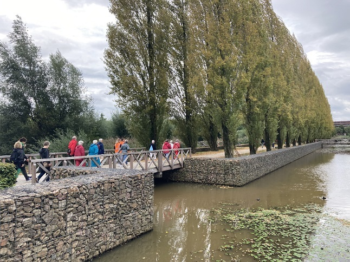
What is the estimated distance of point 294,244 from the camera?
263 inches

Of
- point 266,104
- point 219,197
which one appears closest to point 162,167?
point 219,197

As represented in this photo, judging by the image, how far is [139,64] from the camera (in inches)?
757

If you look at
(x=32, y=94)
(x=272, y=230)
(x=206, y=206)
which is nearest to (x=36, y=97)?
(x=32, y=94)

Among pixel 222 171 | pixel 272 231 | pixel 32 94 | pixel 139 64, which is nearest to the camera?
pixel 272 231

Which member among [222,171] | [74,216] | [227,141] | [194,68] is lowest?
[222,171]

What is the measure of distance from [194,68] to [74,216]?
620 inches

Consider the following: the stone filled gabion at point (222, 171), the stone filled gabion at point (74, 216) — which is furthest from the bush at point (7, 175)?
the stone filled gabion at point (222, 171)

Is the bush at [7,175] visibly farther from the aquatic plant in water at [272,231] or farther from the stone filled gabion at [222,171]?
the stone filled gabion at [222,171]

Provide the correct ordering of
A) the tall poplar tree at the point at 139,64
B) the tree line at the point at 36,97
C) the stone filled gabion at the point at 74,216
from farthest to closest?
the tree line at the point at 36,97 < the tall poplar tree at the point at 139,64 < the stone filled gabion at the point at 74,216

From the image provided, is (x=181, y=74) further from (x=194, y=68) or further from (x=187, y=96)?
(x=194, y=68)

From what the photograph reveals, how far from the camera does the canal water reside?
6.35 meters

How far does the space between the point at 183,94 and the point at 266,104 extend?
6.88m

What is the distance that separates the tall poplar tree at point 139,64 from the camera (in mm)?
19062

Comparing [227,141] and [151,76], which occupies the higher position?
[151,76]
